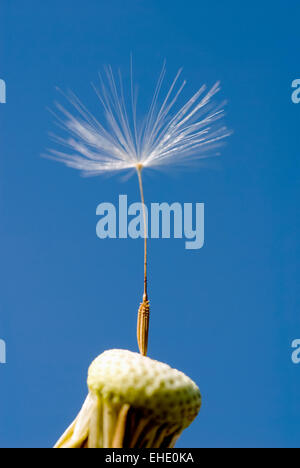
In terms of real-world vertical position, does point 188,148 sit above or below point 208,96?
below

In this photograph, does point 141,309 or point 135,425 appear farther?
point 141,309
